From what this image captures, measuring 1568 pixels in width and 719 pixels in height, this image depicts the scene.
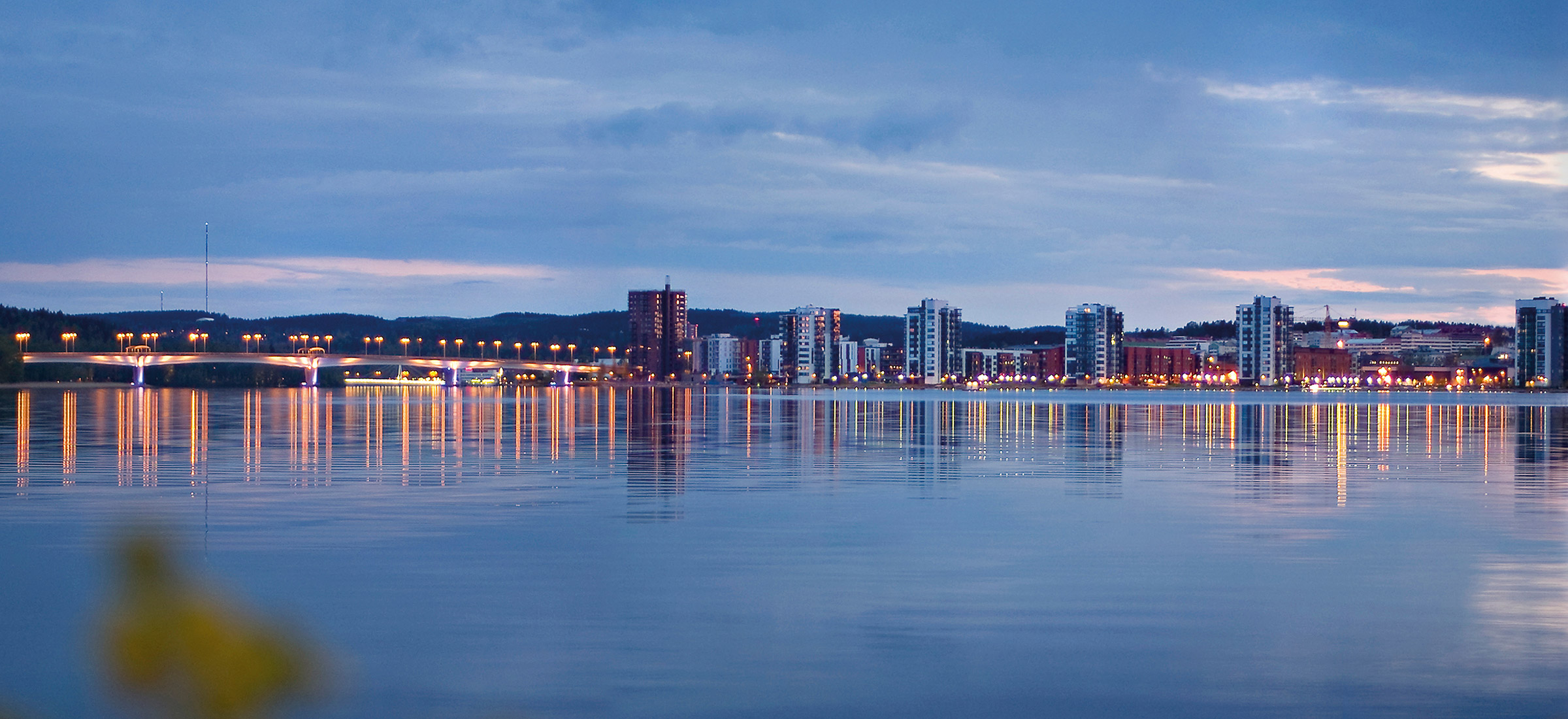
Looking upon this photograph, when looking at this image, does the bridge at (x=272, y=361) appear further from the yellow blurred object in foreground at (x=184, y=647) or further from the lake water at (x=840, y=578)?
the yellow blurred object in foreground at (x=184, y=647)

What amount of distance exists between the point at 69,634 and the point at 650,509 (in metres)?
10.0

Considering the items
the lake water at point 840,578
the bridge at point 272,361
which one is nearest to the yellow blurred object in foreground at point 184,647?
the lake water at point 840,578

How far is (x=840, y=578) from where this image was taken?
1445cm

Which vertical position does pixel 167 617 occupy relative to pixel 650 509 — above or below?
above

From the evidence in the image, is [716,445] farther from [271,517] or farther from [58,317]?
[58,317]

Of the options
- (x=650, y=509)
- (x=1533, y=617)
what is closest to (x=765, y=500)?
(x=650, y=509)

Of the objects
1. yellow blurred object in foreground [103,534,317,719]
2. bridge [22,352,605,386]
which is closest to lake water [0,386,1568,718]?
yellow blurred object in foreground [103,534,317,719]

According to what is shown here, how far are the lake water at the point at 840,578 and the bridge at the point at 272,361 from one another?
120543 mm

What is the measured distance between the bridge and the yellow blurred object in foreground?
498 feet

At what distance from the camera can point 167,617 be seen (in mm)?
1217

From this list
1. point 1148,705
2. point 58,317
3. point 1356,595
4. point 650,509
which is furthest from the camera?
point 58,317

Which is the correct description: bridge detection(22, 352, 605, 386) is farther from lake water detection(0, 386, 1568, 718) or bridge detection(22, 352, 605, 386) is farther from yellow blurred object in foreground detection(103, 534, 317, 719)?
yellow blurred object in foreground detection(103, 534, 317, 719)

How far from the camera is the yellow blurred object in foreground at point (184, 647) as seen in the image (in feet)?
3.98

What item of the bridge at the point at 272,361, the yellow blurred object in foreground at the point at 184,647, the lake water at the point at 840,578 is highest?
the bridge at the point at 272,361
